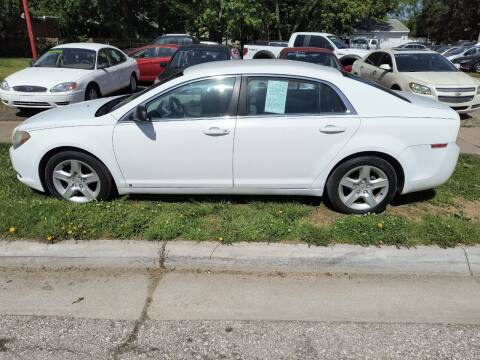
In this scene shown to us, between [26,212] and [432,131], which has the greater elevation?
[432,131]

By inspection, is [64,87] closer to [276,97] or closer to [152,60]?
[152,60]

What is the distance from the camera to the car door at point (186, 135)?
13.5ft

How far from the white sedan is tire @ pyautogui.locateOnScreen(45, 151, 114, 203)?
0.7 inches

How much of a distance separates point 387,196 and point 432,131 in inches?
29.7

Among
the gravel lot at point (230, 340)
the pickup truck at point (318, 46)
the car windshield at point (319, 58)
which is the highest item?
the car windshield at point (319, 58)

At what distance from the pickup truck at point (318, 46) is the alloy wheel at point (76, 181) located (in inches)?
511

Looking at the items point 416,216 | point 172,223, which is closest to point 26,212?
point 172,223

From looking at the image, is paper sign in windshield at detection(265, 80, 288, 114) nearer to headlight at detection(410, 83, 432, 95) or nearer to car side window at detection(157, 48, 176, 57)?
headlight at detection(410, 83, 432, 95)

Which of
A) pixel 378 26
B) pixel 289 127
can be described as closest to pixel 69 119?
pixel 289 127

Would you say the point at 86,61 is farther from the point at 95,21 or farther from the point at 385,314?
the point at 95,21

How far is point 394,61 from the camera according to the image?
10.6 meters

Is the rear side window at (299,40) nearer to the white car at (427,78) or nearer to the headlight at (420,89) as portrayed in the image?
the white car at (427,78)

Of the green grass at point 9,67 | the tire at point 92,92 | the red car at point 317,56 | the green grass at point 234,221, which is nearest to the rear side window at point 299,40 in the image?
the red car at point 317,56

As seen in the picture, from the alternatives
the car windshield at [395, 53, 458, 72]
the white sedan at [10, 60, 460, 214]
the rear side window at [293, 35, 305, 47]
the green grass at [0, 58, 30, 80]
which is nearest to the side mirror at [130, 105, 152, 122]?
the white sedan at [10, 60, 460, 214]
